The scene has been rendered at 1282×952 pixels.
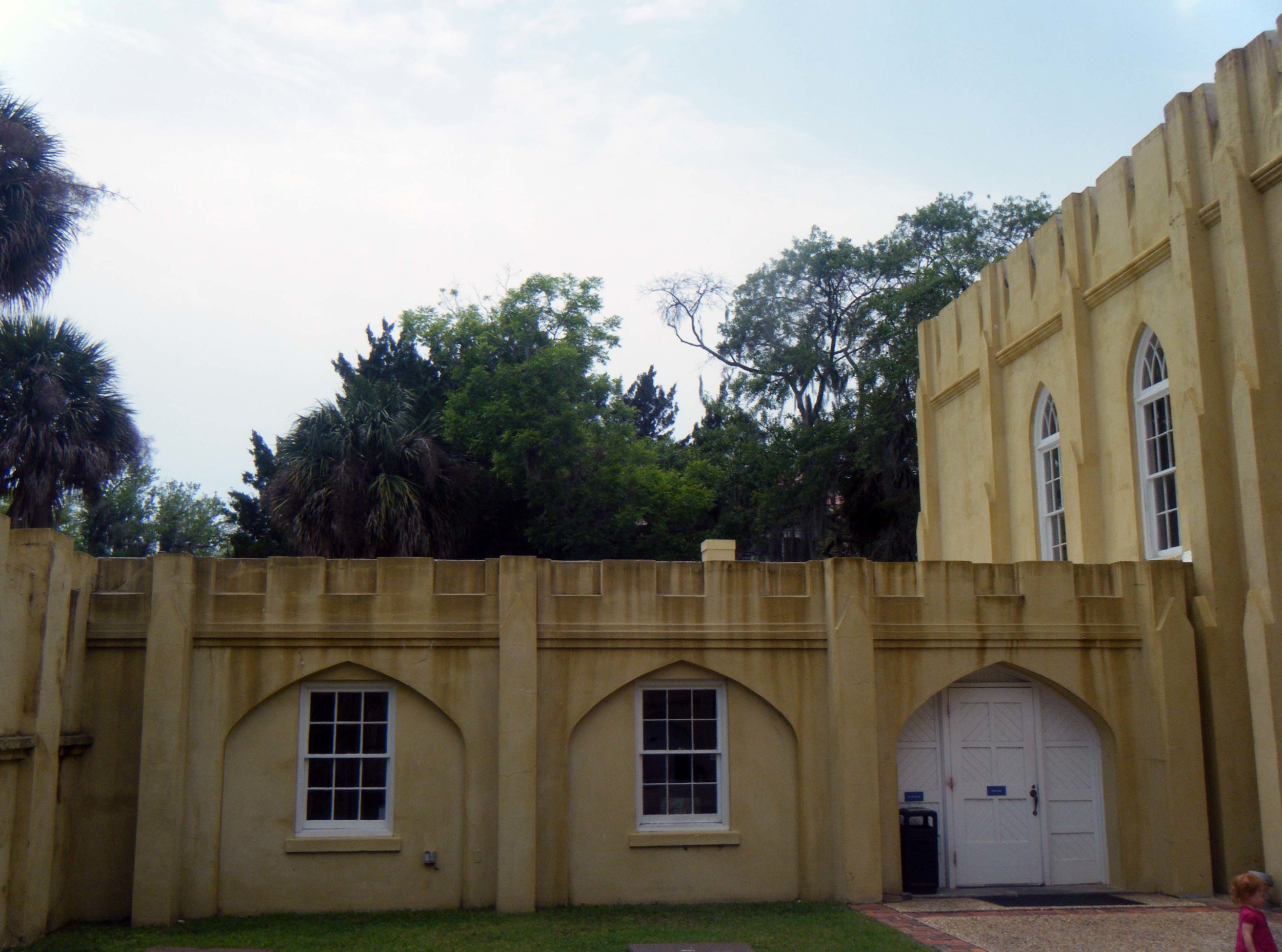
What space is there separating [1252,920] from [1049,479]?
37.0 ft

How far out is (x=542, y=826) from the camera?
12758 millimetres

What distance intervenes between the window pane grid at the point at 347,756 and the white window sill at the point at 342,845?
0.86 ft

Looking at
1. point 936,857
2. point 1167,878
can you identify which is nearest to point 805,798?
point 936,857

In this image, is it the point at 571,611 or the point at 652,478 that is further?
the point at 652,478

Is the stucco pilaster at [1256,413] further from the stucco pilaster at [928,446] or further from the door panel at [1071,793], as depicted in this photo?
the stucco pilaster at [928,446]

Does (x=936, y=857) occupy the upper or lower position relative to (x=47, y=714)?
lower

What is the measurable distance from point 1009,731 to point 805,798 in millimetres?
2762

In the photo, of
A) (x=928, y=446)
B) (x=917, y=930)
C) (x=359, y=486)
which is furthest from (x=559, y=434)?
(x=917, y=930)

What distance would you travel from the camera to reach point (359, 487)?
2769 cm

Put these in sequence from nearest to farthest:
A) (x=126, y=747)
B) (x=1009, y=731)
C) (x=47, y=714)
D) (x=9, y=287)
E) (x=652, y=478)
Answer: (x=47, y=714), (x=126, y=747), (x=1009, y=731), (x=9, y=287), (x=652, y=478)

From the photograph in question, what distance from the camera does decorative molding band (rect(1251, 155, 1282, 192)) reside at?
1281 cm

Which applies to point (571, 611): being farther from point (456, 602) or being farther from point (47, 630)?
point (47, 630)

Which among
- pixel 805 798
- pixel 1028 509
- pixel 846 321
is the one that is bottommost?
pixel 805 798

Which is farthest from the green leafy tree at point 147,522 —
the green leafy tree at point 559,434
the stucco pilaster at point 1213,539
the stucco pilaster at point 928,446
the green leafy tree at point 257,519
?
the stucco pilaster at point 1213,539
